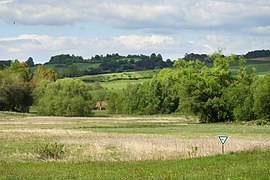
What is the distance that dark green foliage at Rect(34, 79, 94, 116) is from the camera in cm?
11131

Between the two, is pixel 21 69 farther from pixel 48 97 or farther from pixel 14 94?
pixel 48 97

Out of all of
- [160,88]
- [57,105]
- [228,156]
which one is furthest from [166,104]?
[228,156]

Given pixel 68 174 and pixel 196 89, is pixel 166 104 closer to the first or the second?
pixel 196 89

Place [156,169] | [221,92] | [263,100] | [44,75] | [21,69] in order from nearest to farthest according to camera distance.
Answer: [156,169] → [263,100] → [221,92] → [21,69] → [44,75]

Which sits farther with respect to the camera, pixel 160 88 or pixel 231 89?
pixel 160 88

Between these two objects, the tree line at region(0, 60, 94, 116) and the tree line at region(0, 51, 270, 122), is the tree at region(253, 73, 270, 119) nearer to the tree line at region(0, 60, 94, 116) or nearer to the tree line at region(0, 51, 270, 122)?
the tree line at region(0, 51, 270, 122)

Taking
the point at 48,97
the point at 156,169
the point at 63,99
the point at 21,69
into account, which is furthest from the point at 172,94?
the point at 156,169

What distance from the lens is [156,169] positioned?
64.4 ft

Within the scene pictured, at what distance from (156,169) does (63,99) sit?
94047 mm

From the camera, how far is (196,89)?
84.2 m

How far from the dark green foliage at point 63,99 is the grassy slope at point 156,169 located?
290 feet

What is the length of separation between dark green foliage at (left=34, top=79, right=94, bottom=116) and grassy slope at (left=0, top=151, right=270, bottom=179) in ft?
290

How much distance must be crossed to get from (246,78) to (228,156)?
66.2 meters

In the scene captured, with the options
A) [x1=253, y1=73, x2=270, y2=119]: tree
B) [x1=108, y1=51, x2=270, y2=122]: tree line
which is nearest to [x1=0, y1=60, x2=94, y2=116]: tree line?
[x1=108, y1=51, x2=270, y2=122]: tree line
